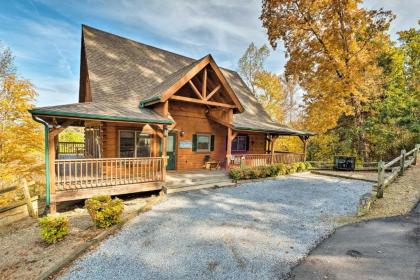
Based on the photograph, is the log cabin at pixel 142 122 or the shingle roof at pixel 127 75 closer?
the log cabin at pixel 142 122

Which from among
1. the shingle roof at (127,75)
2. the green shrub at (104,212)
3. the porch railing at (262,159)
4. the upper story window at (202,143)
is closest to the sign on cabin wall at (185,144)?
the upper story window at (202,143)

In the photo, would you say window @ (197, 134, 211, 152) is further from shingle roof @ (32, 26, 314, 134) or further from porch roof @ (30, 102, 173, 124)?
porch roof @ (30, 102, 173, 124)

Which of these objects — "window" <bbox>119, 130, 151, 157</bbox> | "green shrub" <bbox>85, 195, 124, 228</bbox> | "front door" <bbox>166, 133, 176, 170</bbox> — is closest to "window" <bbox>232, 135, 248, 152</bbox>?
"front door" <bbox>166, 133, 176, 170</bbox>

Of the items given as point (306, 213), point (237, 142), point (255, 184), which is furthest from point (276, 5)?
point (306, 213)

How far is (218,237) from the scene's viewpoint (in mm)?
4996

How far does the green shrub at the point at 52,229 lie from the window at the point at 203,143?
26.7 ft

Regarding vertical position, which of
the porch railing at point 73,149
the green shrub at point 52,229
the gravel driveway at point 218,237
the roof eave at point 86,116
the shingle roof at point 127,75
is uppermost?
the shingle roof at point 127,75

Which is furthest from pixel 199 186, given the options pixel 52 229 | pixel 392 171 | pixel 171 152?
pixel 392 171

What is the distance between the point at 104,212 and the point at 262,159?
9855mm

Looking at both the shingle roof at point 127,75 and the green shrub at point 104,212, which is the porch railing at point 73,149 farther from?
the green shrub at point 104,212

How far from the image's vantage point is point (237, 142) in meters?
14.5

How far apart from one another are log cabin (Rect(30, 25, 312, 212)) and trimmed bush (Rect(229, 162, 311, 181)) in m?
0.81

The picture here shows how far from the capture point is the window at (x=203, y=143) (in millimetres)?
12391

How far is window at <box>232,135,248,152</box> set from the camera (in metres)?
14.4
